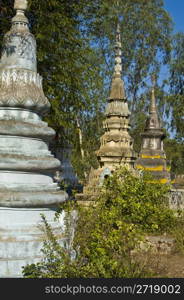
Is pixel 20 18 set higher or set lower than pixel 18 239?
higher

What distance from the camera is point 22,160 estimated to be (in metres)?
4.21

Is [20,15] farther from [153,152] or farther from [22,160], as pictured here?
[153,152]

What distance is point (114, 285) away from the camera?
3.44 m

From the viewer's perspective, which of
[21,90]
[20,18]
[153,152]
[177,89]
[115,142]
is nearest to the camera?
[21,90]

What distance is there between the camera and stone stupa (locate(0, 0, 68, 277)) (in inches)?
157

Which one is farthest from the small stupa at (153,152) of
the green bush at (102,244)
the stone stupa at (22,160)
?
the stone stupa at (22,160)

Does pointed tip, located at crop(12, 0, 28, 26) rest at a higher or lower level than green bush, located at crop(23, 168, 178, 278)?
higher

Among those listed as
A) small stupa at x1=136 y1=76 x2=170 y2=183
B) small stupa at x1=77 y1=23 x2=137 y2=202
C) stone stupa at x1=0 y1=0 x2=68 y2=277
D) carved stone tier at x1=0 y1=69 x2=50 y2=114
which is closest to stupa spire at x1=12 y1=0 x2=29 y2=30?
stone stupa at x1=0 y1=0 x2=68 y2=277

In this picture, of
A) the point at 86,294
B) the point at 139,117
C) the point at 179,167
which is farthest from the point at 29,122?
the point at 179,167

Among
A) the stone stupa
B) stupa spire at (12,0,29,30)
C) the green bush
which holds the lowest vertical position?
the green bush

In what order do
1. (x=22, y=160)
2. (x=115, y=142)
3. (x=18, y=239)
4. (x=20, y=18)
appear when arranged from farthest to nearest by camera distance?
(x=115, y=142), (x=20, y=18), (x=22, y=160), (x=18, y=239)

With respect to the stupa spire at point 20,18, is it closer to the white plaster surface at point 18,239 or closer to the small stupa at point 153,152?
the white plaster surface at point 18,239

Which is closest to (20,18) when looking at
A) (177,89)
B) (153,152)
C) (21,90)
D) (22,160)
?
(21,90)

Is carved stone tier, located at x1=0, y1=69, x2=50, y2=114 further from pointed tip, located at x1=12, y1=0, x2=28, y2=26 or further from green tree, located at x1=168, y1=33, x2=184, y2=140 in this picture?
green tree, located at x1=168, y1=33, x2=184, y2=140
